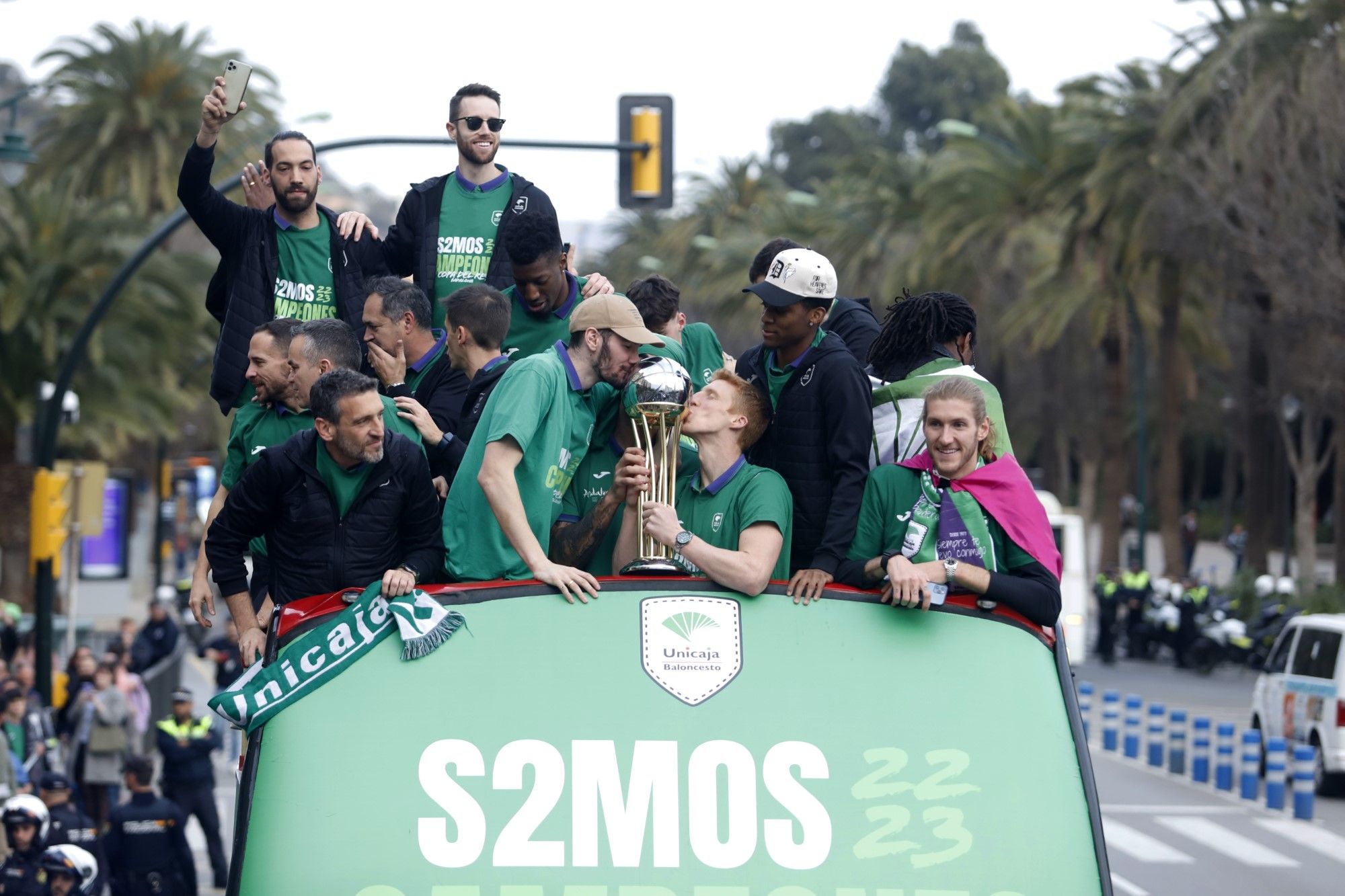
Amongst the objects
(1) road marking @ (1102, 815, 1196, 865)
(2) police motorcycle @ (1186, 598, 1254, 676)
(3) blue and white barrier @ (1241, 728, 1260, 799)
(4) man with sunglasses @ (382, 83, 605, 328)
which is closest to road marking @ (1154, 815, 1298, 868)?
(1) road marking @ (1102, 815, 1196, 865)

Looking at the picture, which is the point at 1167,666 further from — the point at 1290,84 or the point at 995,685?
the point at 995,685

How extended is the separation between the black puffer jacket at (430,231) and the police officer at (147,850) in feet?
30.4

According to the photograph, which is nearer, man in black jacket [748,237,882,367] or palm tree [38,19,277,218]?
man in black jacket [748,237,882,367]

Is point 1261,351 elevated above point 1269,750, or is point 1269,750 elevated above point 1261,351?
point 1261,351

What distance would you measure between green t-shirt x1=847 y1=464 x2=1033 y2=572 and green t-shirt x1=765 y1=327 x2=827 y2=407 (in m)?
0.55

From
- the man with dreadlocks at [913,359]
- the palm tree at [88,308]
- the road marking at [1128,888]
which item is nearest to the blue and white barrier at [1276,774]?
the road marking at [1128,888]

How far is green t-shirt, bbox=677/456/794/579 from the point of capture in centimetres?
525

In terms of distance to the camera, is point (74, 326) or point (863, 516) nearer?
point (863, 516)

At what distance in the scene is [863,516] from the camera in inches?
211

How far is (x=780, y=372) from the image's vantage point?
19.5ft

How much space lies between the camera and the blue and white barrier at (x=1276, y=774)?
2086cm

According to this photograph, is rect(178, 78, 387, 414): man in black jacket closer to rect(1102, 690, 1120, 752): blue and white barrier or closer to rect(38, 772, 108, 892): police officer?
rect(38, 772, 108, 892): police officer

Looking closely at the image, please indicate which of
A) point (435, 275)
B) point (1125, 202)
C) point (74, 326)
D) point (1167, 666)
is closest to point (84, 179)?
point (74, 326)

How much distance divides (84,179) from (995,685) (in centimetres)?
3340
